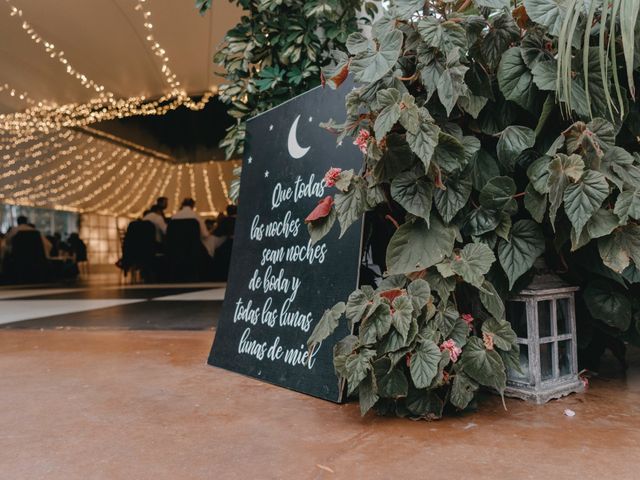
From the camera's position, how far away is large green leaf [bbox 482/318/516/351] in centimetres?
110

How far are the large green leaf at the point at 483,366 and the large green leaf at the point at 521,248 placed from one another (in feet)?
0.56

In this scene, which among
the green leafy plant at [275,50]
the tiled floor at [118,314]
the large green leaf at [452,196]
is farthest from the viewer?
the tiled floor at [118,314]

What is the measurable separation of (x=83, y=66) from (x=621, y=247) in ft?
22.1

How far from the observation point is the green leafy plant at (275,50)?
2055 mm

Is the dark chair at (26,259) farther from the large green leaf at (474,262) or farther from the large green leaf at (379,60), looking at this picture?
the large green leaf at (474,262)

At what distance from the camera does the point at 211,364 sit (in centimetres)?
176

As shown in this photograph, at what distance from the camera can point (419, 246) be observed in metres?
1.13

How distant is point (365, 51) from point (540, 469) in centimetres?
88

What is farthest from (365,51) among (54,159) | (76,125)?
(54,159)

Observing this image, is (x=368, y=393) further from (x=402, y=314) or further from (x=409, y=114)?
(x=409, y=114)

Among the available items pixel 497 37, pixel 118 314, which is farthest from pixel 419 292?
pixel 118 314

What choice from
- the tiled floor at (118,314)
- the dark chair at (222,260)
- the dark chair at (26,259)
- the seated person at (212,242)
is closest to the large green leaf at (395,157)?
the tiled floor at (118,314)

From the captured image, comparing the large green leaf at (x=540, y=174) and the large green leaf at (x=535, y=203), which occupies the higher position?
the large green leaf at (x=540, y=174)

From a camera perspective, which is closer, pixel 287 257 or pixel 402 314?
pixel 402 314
